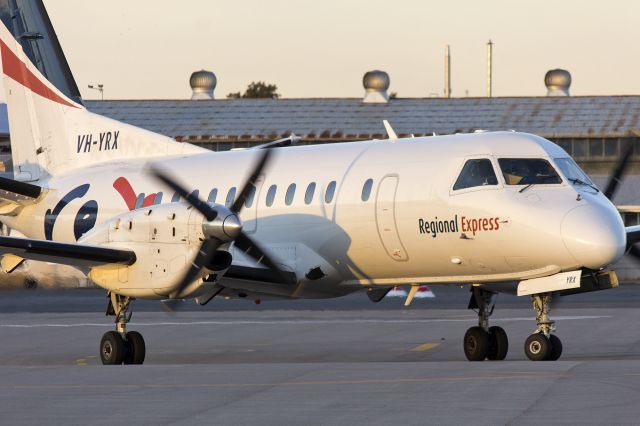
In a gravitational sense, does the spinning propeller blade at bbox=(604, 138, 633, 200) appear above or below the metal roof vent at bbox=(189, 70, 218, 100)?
below

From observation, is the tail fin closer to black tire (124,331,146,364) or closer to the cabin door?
black tire (124,331,146,364)

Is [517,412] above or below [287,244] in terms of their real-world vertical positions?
below

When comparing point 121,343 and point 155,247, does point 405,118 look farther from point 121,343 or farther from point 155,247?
point 155,247

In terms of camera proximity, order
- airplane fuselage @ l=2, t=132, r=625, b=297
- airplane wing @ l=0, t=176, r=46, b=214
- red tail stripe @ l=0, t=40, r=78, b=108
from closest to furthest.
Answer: airplane fuselage @ l=2, t=132, r=625, b=297, airplane wing @ l=0, t=176, r=46, b=214, red tail stripe @ l=0, t=40, r=78, b=108

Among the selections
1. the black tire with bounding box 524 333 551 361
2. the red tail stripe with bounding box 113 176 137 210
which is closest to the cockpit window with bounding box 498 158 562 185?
the black tire with bounding box 524 333 551 361

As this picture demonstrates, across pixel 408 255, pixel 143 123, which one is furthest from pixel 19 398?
pixel 143 123

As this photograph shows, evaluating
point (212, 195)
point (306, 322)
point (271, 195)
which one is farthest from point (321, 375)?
point (306, 322)

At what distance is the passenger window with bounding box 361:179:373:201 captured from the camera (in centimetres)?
2003

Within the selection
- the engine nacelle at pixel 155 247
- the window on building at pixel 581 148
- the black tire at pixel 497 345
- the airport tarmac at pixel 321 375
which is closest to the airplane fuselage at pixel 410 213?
the black tire at pixel 497 345

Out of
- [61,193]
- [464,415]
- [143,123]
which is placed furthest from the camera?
[143,123]

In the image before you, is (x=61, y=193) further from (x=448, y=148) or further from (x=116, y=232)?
(x=448, y=148)

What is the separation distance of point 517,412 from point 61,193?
47.5ft

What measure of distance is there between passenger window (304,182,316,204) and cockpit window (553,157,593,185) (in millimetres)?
4187

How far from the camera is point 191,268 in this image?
Answer: 19.1m
